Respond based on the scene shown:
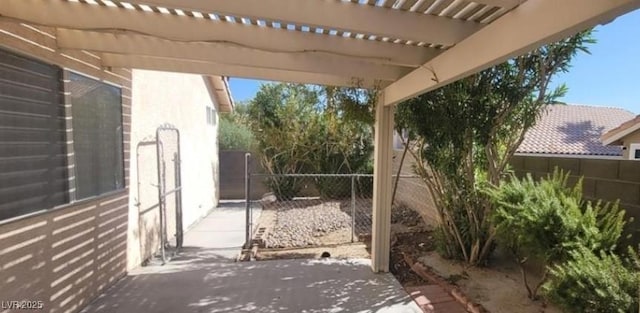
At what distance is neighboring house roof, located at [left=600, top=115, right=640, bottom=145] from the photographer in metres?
7.78

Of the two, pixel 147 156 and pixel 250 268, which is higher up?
pixel 147 156

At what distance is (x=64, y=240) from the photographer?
2707 millimetres

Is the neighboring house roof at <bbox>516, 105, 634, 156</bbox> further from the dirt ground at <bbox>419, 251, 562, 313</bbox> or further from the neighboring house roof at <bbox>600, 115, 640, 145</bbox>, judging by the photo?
the dirt ground at <bbox>419, 251, 562, 313</bbox>

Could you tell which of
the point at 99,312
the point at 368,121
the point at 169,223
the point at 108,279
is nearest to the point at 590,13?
the point at 368,121

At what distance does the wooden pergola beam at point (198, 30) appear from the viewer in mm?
2180

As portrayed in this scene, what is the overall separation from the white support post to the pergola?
534 millimetres

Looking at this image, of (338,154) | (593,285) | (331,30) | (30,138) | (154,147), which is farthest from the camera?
(338,154)

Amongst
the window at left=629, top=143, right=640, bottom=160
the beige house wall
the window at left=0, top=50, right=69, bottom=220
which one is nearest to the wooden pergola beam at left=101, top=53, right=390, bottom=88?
the beige house wall

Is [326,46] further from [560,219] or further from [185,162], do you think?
[185,162]

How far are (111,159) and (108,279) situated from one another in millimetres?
1280

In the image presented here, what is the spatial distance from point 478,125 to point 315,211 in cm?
500

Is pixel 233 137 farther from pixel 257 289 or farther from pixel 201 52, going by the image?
pixel 201 52

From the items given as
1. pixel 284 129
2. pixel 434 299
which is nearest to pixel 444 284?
pixel 434 299

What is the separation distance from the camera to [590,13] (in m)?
1.28
